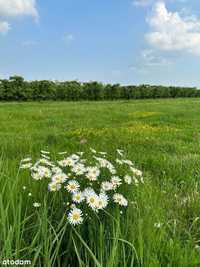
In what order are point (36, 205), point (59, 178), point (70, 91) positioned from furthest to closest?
point (70, 91) → point (59, 178) → point (36, 205)

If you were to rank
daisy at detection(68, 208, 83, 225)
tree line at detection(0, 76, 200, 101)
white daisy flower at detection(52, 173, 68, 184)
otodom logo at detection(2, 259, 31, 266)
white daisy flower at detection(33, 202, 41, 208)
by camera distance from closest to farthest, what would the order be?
1. otodom logo at detection(2, 259, 31, 266)
2. daisy at detection(68, 208, 83, 225)
3. white daisy flower at detection(33, 202, 41, 208)
4. white daisy flower at detection(52, 173, 68, 184)
5. tree line at detection(0, 76, 200, 101)

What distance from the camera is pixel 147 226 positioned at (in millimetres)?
1702

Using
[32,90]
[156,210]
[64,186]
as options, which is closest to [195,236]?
[156,210]

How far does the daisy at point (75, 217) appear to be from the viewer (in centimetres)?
155

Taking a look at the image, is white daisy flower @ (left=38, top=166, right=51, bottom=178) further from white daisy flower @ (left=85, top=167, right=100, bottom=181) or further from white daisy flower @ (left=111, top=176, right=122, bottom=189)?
white daisy flower @ (left=111, top=176, right=122, bottom=189)

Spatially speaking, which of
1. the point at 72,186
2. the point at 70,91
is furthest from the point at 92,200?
the point at 70,91

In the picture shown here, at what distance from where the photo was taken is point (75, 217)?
157 cm

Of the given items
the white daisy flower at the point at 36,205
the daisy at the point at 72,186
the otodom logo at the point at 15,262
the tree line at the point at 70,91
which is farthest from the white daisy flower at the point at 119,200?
the tree line at the point at 70,91

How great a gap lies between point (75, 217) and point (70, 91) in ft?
119

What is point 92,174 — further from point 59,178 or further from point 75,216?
point 75,216

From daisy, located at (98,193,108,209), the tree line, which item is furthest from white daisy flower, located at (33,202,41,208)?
the tree line

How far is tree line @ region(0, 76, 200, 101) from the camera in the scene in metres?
34.0

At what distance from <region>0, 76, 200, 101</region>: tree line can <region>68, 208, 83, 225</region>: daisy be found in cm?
3341

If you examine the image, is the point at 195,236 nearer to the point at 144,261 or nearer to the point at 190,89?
the point at 144,261
